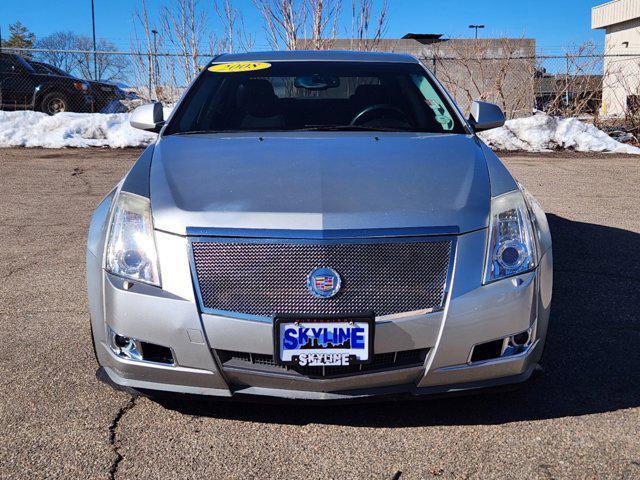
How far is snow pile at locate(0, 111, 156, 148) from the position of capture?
13.7 meters

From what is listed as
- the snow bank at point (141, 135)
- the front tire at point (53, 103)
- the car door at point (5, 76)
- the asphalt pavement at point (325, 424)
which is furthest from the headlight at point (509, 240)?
the car door at point (5, 76)

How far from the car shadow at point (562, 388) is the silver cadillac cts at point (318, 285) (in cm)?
19

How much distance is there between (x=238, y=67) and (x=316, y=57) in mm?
509

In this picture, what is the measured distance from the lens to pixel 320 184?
2.95m

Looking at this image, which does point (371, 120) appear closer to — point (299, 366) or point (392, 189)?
point (392, 189)

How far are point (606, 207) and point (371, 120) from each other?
456 cm

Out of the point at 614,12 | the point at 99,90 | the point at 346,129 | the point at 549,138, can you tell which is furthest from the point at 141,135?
the point at 614,12

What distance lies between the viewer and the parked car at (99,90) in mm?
17047

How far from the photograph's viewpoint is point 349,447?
272 centimetres

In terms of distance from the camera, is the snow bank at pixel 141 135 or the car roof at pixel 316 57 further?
the snow bank at pixel 141 135

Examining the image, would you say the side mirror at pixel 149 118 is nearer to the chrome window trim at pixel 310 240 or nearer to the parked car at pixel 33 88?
the chrome window trim at pixel 310 240

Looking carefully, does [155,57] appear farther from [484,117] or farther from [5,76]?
[484,117]

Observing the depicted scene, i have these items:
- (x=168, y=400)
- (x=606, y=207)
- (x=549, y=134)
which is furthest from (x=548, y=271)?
(x=549, y=134)

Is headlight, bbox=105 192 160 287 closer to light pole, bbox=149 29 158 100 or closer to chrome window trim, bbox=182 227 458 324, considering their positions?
chrome window trim, bbox=182 227 458 324
